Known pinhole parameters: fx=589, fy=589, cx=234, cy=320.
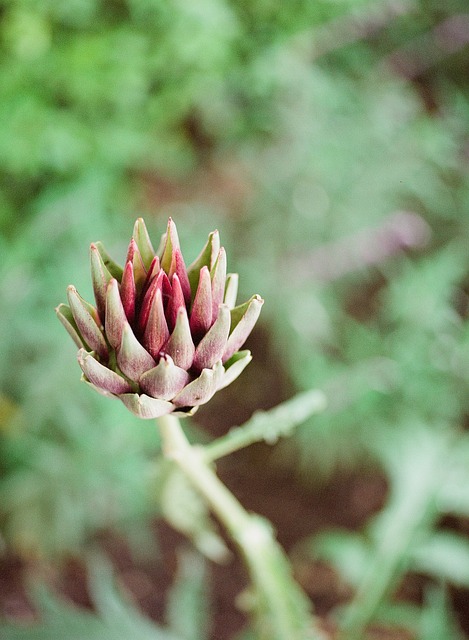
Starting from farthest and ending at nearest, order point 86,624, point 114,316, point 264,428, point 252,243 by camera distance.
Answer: point 252,243 → point 86,624 → point 264,428 → point 114,316

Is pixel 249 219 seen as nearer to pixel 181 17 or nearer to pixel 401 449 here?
pixel 181 17

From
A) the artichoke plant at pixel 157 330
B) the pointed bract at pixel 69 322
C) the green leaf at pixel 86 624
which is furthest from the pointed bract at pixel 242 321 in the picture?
the green leaf at pixel 86 624

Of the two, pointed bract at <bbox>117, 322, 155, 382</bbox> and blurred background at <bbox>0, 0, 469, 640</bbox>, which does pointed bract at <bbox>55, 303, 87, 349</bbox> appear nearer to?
pointed bract at <bbox>117, 322, 155, 382</bbox>

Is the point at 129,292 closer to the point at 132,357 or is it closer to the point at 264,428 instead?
the point at 132,357

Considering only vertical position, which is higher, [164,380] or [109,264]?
A: [109,264]

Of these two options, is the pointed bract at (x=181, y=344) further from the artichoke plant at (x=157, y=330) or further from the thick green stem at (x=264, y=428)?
the thick green stem at (x=264, y=428)

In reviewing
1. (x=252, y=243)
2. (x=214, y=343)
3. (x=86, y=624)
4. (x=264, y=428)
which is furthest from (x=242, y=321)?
(x=252, y=243)

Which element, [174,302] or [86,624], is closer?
[174,302]

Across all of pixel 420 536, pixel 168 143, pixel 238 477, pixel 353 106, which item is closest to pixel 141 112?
pixel 168 143
